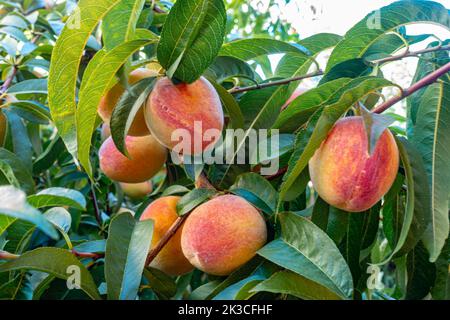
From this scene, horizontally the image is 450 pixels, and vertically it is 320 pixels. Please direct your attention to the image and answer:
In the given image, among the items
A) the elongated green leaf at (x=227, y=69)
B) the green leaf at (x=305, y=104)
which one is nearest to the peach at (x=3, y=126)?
the elongated green leaf at (x=227, y=69)

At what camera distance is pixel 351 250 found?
1100 millimetres

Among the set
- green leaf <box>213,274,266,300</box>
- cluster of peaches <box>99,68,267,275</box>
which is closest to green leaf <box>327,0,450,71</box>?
cluster of peaches <box>99,68,267,275</box>

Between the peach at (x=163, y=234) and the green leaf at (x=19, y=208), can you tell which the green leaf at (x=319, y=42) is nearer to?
the peach at (x=163, y=234)

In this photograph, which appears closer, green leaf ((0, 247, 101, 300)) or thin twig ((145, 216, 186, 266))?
green leaf ((0, 247, 101, 300))

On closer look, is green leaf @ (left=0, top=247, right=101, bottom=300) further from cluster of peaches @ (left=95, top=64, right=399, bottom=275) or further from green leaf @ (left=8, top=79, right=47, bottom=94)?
green leaf @ (left=8, top=79, right=47, bottom=94)

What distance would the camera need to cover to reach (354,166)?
A: 36.7 inches

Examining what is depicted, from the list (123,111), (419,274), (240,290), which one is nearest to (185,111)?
(123,111)

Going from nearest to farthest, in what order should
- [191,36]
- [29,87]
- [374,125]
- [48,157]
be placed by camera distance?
[374,125]
[191,36]
[29,87]
[48,157]

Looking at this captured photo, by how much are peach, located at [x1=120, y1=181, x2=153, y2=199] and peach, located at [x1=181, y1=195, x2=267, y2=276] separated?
818 millimetres

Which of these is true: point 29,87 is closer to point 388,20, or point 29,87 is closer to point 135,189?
point 135,189

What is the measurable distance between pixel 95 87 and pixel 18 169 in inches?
14.9

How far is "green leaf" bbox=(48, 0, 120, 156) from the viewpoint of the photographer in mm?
992

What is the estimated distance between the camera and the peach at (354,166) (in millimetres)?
927
